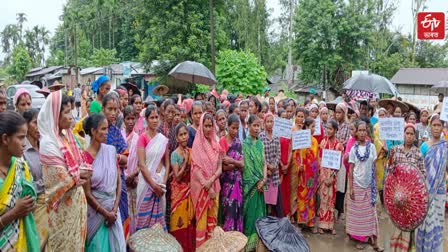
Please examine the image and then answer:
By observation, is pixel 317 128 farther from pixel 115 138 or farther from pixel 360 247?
pixel 115 138

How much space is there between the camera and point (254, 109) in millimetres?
7141

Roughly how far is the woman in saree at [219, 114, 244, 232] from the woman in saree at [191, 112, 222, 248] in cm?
22

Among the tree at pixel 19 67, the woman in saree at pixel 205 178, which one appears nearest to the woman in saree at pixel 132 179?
the woman in saree at pixel 205 178

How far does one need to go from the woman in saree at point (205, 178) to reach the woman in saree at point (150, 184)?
0.37 metres

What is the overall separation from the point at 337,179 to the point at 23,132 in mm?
5081

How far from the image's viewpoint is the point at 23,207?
2541mm

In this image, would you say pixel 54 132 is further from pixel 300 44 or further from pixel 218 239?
pixel 300 44

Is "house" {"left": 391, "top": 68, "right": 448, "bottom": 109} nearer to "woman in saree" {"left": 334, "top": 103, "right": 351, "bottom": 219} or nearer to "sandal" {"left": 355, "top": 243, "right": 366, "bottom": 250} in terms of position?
"woman in saree" {"left": 334, "top": 103, "right": 351, "bottom": 219}

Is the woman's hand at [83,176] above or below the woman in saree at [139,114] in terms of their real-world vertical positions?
below

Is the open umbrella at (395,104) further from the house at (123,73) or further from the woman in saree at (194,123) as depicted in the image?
the house at (123,73)

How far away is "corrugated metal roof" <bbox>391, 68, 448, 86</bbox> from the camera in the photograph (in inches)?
1113

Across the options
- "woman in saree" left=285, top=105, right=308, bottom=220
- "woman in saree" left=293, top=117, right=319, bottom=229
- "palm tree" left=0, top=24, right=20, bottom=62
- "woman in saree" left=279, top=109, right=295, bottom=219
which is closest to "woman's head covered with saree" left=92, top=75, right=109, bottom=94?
"woman in saree" left=279, top=109, right=295, bottom=219

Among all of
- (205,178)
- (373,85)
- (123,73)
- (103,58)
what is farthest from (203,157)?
(103,58)

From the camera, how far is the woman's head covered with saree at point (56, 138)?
121 inches
